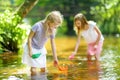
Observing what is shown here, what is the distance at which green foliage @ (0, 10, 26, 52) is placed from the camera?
12.1 m

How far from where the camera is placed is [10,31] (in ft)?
40.6

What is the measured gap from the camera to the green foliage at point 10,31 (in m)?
12.1

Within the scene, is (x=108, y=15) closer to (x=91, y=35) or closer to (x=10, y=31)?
(x=10, y=31)

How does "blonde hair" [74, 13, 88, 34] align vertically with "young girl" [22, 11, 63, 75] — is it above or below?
above

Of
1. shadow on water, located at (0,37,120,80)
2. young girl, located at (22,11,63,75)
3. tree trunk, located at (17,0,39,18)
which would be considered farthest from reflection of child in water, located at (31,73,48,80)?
tree trunk, located at (17,0,39,18)

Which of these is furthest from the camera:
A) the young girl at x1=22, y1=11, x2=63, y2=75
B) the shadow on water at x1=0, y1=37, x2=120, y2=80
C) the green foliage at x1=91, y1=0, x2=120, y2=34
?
the green foliage at x1=91, y1=0, x2=120, y2=34

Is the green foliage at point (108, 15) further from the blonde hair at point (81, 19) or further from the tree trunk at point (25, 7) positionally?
the blonde hair at point (81, 19)

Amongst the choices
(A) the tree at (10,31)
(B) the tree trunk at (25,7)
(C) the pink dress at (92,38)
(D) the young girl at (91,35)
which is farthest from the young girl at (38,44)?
(B) the tree trunk at (25,7)

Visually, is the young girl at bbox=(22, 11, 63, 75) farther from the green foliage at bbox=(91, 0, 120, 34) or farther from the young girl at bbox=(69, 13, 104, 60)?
the green foliage at bbox=(91, 0, 120, 34)

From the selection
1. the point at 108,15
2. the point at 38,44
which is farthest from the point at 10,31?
the point at 108,15

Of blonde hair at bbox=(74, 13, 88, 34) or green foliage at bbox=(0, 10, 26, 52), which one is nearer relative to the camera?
blonde hair at bbox=(74, 13, 88, 34)

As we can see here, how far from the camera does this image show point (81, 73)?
341 inches

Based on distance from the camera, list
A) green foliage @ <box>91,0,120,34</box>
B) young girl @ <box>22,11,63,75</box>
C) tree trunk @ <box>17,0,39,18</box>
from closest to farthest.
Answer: young girl @ <box>22,11,63,75</box> → tree trunk @ <box>17,0,39,18</box> → green foliage @ <box>91,0,120,34</box>

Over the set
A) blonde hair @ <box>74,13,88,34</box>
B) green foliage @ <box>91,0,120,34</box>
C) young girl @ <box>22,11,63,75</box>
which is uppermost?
green foliage @ <box>91,0,120,34</box>
